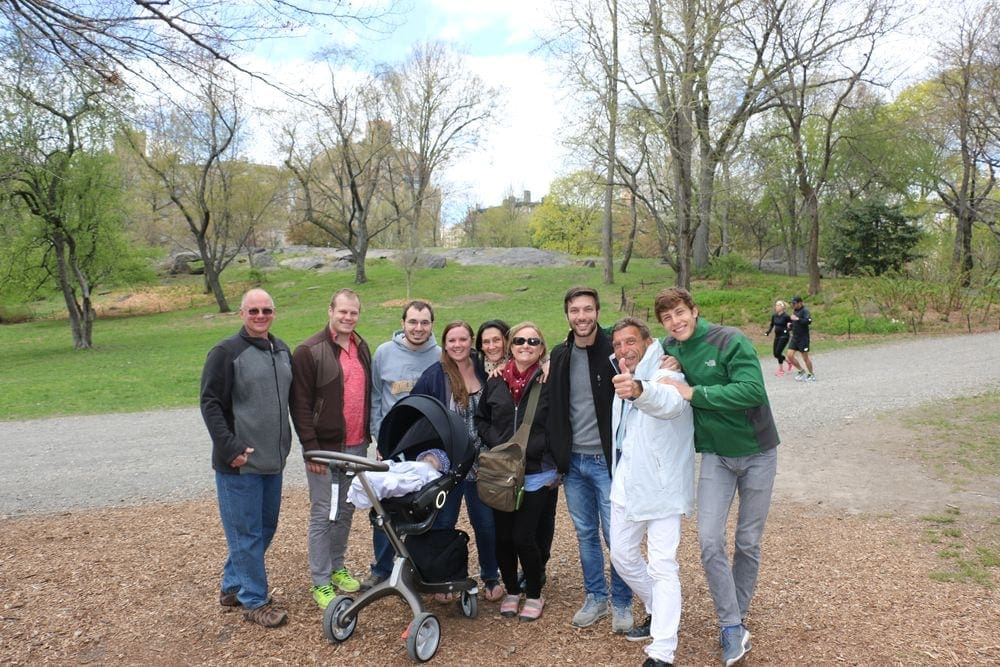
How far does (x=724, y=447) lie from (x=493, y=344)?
1454 millimetres

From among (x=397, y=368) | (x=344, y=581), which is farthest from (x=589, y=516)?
(x=344, y=581)

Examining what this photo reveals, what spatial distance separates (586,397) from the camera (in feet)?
12.3

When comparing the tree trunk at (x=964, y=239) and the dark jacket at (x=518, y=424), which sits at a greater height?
the tree trunk at (x=964, y=239)

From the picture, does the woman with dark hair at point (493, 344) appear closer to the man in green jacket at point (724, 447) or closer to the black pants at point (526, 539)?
the black pants at point (526, 539)

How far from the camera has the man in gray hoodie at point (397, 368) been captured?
426 centimetres

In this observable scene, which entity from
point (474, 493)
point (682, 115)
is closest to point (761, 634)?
point (474, 493)

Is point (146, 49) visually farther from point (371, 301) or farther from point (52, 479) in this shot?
point (371, 301)

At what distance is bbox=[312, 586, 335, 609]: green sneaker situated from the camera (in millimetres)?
3975

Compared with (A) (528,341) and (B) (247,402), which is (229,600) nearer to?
(B) (247,402)

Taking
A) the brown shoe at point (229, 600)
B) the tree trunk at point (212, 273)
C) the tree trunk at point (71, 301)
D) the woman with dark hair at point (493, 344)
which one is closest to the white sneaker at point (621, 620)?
the woman with dark hair at point (493, 344)

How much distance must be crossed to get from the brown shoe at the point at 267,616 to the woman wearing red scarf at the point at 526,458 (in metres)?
1.26

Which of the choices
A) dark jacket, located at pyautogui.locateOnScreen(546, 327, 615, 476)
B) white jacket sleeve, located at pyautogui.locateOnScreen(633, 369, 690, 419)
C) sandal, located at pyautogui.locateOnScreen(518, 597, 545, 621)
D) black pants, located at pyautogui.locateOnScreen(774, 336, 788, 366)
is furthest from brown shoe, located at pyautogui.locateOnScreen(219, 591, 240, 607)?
black pants, located at pyautogui.locateOnScreen(774, 336, 788, 366)

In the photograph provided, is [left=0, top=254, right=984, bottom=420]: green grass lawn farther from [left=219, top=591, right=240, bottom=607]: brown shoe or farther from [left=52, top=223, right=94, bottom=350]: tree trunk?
[left=219, top=591, right=240, bottom=607]: brown shoe

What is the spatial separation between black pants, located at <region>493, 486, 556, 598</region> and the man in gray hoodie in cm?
80
